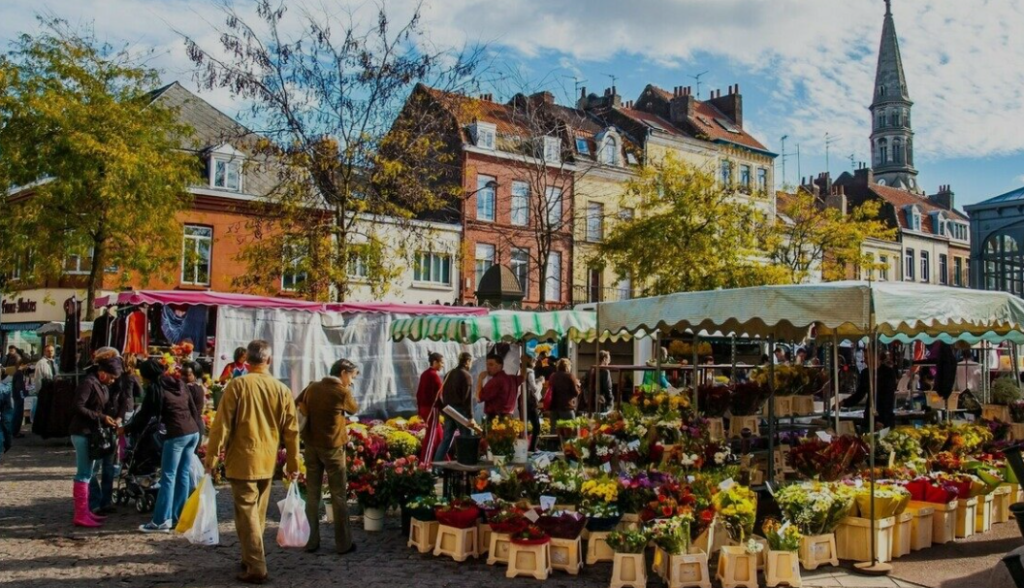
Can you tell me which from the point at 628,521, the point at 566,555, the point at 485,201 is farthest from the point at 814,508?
the point at 485,201

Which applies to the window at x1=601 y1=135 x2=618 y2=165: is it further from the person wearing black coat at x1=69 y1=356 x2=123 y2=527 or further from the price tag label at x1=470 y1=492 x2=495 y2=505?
the price tag label at x1=470 y1=492 x2=495 y2=505

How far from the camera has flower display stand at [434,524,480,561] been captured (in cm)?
734

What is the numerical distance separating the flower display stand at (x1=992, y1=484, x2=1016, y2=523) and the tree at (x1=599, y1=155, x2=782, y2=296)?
19792 mm

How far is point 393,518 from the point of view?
9.26 m

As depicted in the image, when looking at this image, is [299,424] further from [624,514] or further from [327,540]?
[624,514]

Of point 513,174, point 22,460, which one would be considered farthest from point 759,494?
point 513,174

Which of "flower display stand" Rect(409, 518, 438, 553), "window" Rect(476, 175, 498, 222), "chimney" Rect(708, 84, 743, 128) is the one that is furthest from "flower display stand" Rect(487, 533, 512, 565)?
"chimney" Rect(708, 84, 743, 128)

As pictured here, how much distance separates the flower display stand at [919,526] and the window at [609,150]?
97.8 ft

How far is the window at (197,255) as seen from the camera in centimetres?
2706

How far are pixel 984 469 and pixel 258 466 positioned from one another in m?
6.93

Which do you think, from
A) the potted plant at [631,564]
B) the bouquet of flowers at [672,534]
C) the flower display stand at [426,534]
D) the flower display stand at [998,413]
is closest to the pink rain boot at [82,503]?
the flower display stand at [426,534]

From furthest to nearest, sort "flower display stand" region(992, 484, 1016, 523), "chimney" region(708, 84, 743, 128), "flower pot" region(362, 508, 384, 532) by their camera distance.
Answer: "chimney" region(708, 84, 743, 128), "flower display stand" region(992, 484, 1016, 523), "flower pot" region(362, 508, 384, 532)

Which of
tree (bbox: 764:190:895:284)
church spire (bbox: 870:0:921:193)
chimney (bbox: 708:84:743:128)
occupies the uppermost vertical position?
church spire (bbox: 870:0:921:193)

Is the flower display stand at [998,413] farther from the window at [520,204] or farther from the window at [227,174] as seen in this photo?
the window at [520,204]
